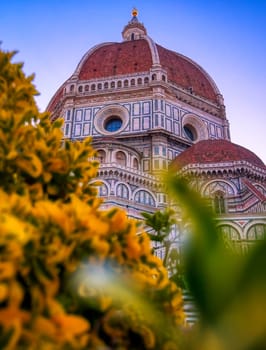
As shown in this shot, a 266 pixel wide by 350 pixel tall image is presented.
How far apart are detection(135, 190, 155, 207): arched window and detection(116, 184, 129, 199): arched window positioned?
684mm

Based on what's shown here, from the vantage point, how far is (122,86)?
81.5 ft

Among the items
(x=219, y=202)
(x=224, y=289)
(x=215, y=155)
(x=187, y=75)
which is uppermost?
(x=187, y=75)

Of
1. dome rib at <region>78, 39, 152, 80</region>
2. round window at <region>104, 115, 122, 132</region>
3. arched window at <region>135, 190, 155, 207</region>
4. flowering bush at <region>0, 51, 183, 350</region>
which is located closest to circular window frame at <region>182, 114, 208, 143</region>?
round window at <region>104, 115, 122, 132</region>

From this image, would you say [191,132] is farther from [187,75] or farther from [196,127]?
[187,75]

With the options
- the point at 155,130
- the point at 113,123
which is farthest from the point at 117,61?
the point at 155,130

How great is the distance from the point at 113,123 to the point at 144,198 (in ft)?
25.3

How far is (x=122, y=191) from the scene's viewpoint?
59.3 feet

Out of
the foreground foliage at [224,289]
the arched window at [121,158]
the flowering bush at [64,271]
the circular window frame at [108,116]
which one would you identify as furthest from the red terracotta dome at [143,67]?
the foreground foliage at [224,289]

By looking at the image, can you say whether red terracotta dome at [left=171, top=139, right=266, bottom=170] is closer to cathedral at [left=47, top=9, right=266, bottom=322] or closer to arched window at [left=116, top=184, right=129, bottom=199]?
cathedral at [left=47, top=9, right=266, bottom=322]

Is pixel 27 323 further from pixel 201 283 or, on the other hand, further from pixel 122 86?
pixel 122 86

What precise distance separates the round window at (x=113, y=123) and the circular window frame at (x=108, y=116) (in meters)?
0.07

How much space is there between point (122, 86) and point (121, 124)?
2883mm

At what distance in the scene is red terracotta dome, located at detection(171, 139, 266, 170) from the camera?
62.5 feet

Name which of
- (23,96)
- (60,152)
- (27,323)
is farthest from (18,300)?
(23,96)
